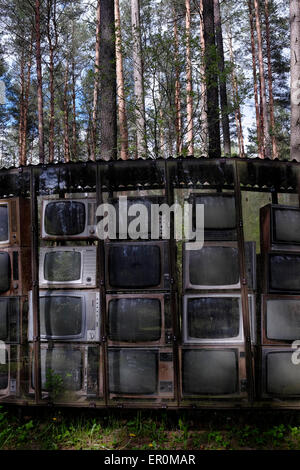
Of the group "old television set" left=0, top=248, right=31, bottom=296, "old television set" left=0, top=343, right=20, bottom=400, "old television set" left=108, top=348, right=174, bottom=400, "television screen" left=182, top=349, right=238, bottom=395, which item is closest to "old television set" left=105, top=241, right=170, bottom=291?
"old television set" left=108, top=348, right=174, bottom=400

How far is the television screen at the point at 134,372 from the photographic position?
9.80 ft

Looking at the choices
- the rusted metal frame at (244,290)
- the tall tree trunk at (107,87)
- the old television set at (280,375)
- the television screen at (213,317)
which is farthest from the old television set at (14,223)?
the tall tree trunk at (107,87)

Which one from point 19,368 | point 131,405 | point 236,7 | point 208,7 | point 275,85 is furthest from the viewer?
point 275,85

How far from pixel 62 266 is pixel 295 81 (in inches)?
148

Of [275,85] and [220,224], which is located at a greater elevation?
[275,85]

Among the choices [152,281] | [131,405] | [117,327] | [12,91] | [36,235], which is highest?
[12,91]

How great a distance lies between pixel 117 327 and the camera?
304cm

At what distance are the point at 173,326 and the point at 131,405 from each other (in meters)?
0.72

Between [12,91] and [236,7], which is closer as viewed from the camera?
[236,7]

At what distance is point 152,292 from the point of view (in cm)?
303

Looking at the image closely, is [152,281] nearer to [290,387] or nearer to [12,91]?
[290,387]

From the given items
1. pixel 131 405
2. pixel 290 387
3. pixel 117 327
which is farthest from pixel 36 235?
pixel 290 387

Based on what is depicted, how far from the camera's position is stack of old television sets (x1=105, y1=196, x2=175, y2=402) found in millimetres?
2980

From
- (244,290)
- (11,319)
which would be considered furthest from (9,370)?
(244,290)
